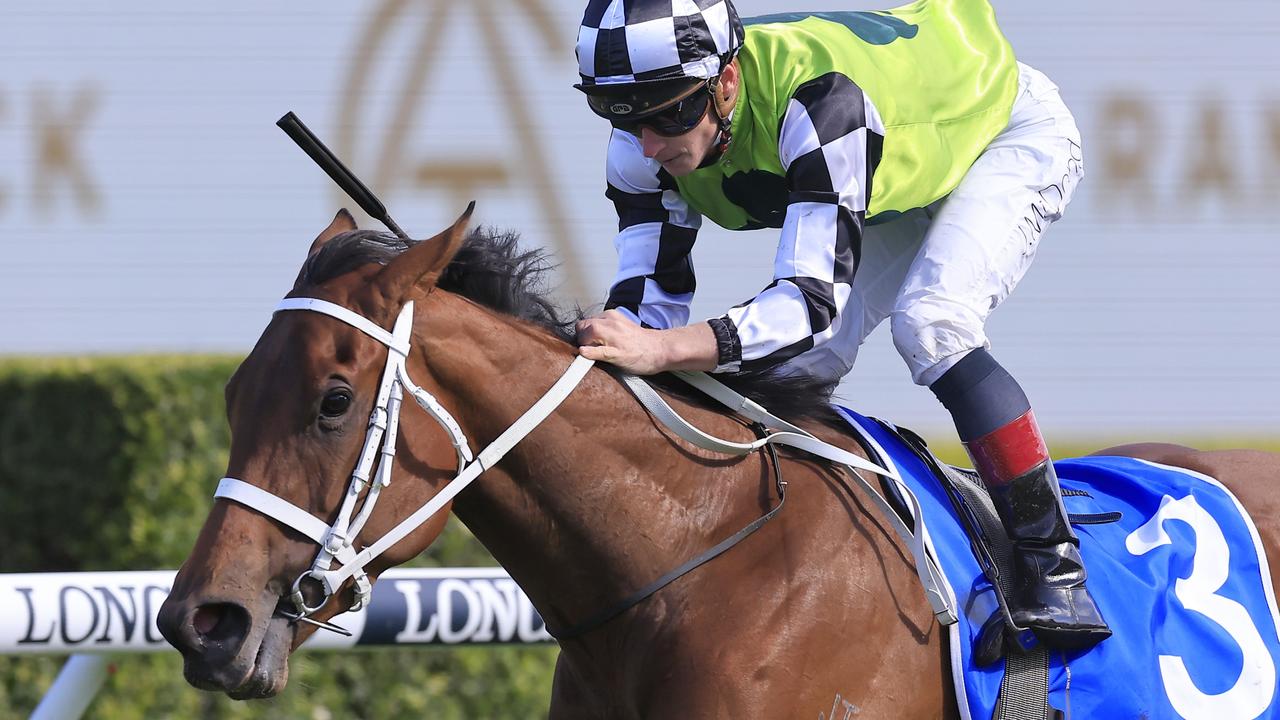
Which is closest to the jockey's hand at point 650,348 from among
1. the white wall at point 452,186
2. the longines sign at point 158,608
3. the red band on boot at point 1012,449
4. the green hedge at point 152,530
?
the red band on boot at point 1012,449

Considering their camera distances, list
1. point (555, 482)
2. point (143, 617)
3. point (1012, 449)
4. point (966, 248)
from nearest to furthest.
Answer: point (555, 482) < point (1012, 449) < point (966, 248) < point (143, 617)

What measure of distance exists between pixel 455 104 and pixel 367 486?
5.47 meters

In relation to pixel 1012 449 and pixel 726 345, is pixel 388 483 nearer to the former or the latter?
pixel 726 345

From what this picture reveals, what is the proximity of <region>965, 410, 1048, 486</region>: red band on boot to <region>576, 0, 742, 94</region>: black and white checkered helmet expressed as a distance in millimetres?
825

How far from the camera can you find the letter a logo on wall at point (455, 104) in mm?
7324

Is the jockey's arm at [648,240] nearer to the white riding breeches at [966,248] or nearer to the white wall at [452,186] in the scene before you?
the white riding breeches at [966,248]

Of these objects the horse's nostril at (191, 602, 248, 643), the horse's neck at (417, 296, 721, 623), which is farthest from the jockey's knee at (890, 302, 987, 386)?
the horse's nostril at (191, 602, 248, 643)

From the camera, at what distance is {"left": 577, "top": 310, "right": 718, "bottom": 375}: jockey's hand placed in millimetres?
2500

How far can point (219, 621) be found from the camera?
212cm

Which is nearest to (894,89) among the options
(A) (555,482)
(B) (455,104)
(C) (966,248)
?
(C) (966,248)

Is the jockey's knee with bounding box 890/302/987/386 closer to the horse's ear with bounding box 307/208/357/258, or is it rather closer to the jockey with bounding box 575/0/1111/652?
the jockey with bounding box 575/0/1111/652

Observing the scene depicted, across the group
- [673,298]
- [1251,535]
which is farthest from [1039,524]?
[673,298]

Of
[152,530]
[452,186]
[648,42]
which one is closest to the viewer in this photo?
[648,42]

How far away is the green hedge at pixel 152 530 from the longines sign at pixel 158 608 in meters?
1.19
